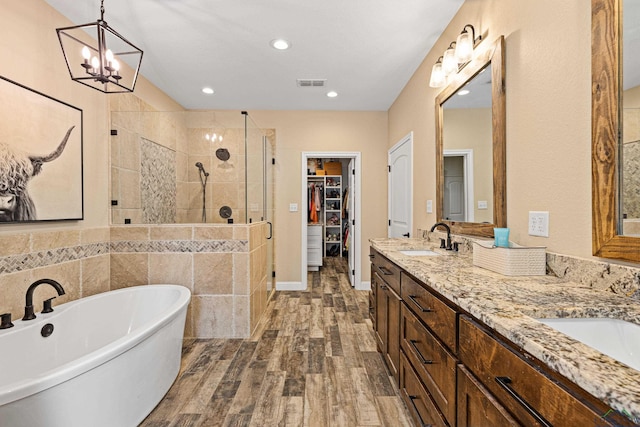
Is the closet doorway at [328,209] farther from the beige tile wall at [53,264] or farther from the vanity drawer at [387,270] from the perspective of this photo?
the beige tile wall at [53,264]

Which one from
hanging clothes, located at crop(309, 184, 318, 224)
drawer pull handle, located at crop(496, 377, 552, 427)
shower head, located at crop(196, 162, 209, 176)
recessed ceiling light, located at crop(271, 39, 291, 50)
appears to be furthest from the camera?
hanging clothes, located at crop(309, 184, 318, 224)

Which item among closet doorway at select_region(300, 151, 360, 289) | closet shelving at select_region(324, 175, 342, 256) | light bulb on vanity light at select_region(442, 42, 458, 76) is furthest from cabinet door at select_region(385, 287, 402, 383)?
closet shelving at select_region(324, 175, 342, 256)

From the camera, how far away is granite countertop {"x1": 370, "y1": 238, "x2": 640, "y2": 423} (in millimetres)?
538

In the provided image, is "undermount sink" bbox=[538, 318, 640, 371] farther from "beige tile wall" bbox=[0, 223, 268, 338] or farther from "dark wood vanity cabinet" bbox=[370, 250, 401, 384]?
"beige tile wall" bbox=[0, 223, 268, 338]

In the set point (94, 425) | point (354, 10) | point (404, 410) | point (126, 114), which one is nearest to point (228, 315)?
point (94, 425)

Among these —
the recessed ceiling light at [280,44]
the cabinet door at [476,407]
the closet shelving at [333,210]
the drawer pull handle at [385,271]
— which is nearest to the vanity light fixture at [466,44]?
the recessed ceiling light at [280,44]

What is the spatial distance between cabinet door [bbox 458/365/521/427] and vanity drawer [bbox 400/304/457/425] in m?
0.05

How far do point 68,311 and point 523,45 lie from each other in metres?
3.16

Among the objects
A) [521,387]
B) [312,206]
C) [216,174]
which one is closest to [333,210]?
[312,206]

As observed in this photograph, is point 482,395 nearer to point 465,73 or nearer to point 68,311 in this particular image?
point 465,73

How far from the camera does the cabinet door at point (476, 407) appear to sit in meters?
0.82

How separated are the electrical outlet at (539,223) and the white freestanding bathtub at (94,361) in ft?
6.91

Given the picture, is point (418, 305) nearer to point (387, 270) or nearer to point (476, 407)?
point (476, 407)

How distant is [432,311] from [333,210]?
5632 millimetres
